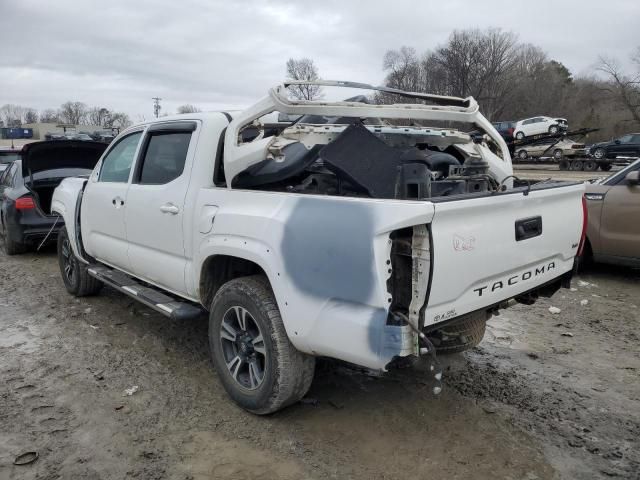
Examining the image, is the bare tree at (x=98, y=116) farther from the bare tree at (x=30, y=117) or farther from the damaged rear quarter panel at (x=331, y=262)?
the damaged rear quarter panel at (x=331, y=262)

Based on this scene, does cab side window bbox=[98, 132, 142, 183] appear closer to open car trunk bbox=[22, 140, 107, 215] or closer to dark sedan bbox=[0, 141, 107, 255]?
dark sedan bbox=[0, 141, 107, 255]

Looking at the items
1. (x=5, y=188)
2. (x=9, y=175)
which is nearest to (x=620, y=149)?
(x=9, y=175)

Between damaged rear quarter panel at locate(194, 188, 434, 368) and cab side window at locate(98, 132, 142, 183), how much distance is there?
2.04 metres

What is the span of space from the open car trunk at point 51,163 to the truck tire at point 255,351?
5.92 metres

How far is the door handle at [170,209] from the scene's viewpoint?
149 inches

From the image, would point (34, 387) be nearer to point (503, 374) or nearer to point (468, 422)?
point (468, 422)

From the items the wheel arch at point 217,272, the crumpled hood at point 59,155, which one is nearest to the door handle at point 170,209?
the wheel arch at point 217,272

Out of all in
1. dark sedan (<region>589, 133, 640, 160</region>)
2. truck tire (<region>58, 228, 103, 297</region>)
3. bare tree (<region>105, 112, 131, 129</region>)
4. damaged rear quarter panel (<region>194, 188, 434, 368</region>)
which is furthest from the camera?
bare tree (<region>105, 112, 131, 129</region>)

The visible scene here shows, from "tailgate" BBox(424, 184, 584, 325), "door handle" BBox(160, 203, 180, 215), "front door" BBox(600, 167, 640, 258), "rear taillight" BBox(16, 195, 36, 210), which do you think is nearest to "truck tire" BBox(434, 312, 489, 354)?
"tailgate" BBox(424, 184, 584, 325)

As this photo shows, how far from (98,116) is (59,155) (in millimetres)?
98591

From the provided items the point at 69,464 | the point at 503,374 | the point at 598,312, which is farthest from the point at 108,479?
the point at 598,312

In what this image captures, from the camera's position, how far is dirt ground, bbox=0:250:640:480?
2861mm

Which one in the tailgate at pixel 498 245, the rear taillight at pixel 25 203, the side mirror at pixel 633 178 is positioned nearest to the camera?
the tailgate at pixel 498 245

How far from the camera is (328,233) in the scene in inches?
104
